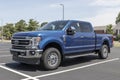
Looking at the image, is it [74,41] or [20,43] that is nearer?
[20,43]

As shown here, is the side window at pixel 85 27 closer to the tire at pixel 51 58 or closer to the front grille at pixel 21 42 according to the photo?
the tire at pixel 51 58

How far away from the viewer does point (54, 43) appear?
10312 mm

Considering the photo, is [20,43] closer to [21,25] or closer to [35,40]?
[35,40]

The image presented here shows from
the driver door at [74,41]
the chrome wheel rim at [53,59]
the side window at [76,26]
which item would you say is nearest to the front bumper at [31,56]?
the chrome wheel rim at [53,59]

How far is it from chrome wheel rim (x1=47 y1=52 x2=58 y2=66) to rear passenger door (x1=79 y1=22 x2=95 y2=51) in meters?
1.99

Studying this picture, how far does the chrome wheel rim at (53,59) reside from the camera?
10.1 meters

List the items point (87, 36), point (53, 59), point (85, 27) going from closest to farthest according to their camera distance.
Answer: point (53, 59) < point (87, 36) < point (85, 27)

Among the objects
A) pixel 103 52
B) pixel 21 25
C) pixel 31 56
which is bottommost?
pixel 103 52

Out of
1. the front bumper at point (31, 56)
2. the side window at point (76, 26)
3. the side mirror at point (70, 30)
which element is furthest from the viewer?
the side window at point (76, 26)

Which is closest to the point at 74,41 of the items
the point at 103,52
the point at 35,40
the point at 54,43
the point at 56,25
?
the point at 56,25

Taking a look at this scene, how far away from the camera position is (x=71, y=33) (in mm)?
10992

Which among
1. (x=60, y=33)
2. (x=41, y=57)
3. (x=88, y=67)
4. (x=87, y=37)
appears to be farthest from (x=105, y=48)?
(x=41, y=57)

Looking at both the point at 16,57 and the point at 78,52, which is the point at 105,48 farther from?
the point at 16,57

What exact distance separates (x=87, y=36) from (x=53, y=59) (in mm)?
2701
